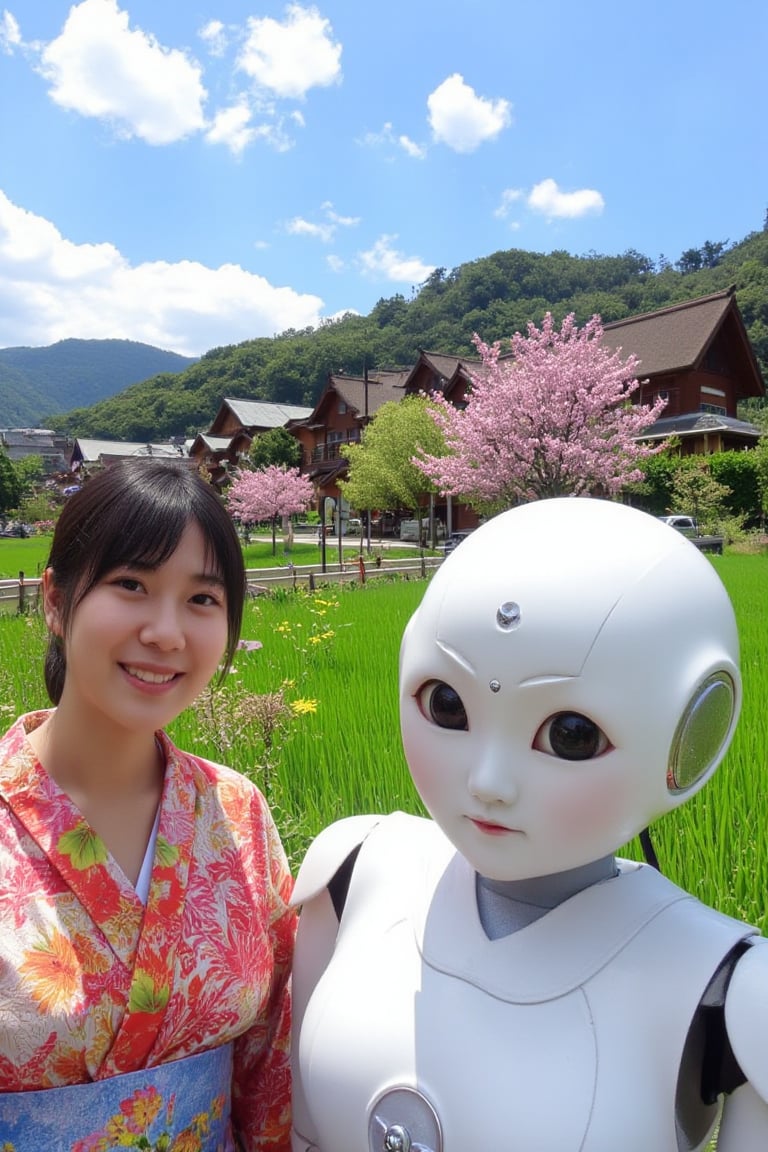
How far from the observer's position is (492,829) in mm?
964

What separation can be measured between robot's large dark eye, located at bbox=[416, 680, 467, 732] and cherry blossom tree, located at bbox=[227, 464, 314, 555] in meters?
24.1

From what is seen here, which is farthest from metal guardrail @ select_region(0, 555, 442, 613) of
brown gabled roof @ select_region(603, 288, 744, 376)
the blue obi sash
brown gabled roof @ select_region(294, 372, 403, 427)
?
brown gabled roof @ select_region(294, 372, 403, 427)

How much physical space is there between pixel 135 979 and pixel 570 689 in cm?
73

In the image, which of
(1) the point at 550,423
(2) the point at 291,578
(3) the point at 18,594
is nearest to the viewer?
(3) the point at 18,594

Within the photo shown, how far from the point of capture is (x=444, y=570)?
1.08 meters

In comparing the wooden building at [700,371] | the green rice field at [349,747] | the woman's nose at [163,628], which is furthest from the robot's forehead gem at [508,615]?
the wooden building at [700,371]

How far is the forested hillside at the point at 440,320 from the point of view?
164 feet

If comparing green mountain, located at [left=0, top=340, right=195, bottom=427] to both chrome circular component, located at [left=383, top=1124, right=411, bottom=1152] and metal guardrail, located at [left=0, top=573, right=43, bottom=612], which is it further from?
chrome circular component, located at [left=383, top=1124, right=411, bottom=1152]

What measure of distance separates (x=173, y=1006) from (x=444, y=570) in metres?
0.73

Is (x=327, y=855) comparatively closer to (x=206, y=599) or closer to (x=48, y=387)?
(x=206, y=599)

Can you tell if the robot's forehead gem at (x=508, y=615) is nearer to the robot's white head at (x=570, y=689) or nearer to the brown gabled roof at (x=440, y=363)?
the robot's white head at (x=570, y=689)

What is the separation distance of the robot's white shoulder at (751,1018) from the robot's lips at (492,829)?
27 centimetres

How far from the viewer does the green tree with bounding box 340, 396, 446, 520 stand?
21859mm

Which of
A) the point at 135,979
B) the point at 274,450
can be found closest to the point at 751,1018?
the point at 135,979
